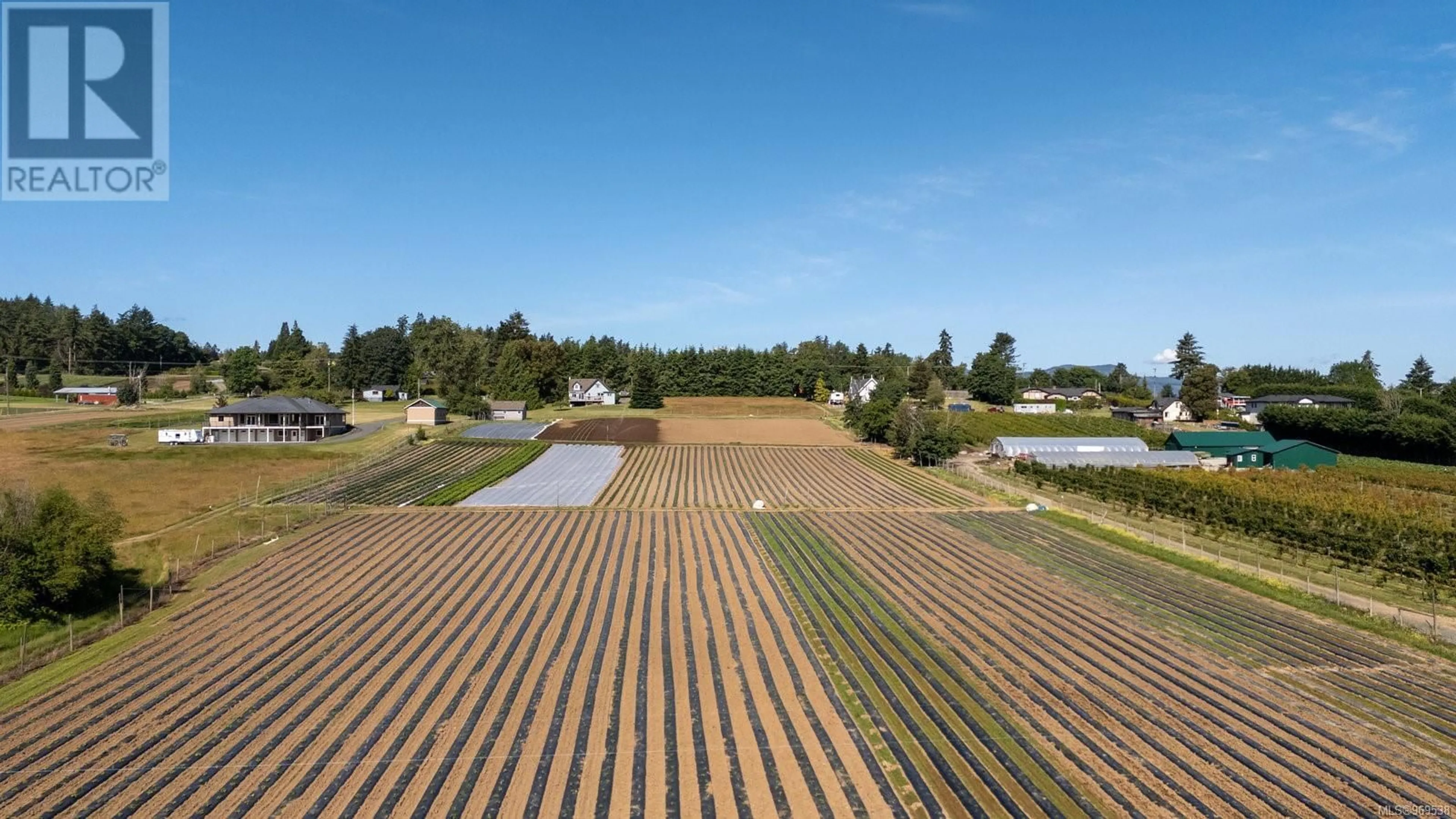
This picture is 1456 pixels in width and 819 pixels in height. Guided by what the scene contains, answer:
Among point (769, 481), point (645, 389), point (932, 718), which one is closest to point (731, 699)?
point (932, 718)

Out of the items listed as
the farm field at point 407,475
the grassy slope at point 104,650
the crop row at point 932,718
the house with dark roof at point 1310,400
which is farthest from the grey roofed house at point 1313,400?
the grassy slope at point 104,650

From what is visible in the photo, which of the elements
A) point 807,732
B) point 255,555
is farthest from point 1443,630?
point 255,555

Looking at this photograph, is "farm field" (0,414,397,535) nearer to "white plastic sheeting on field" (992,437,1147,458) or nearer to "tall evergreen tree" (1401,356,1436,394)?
"white plastic sheeting on field" (992,437,1147,458)

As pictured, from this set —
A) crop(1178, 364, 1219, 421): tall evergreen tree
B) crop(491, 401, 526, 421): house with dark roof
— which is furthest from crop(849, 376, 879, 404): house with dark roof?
crop(491, 401, 526, 421): house with dark roof

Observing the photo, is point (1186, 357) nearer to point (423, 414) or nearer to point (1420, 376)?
point (1420, 376)

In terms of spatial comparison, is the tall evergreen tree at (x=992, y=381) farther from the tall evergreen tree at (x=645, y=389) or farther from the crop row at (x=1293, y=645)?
the crop row at (x=1293, y=645)

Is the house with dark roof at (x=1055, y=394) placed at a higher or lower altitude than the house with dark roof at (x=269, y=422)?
higher

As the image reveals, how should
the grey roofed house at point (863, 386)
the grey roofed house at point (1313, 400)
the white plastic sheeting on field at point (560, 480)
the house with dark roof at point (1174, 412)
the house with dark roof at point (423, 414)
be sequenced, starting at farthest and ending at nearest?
the grey roofed house at point (863, 386)
the house with dark roof at point (1174, 412)
the grey roofed house at point (1313, 400)
the house with dark roof at point (423, 414)
the white plastic sheeting on field at point (560, 480)
